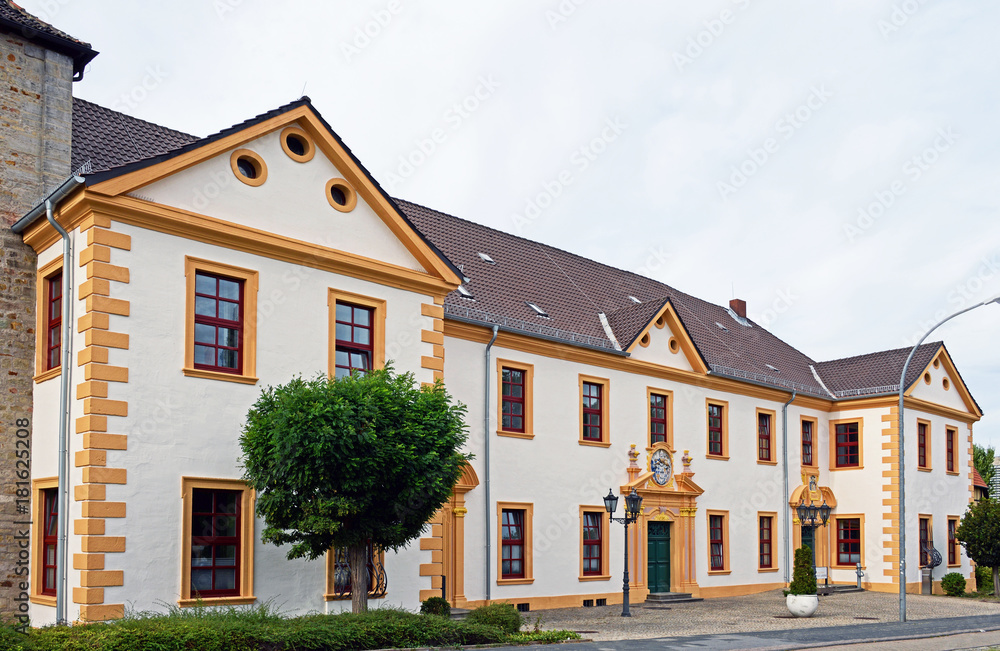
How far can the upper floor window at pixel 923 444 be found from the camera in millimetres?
36050

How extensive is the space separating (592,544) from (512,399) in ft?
14.8

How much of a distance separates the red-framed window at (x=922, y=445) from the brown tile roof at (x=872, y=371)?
2.00 meters

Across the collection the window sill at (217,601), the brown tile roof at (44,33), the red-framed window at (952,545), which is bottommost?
the red-framed window at (952,545)

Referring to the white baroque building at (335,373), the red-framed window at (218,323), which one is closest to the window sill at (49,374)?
the white baroque building at (335,373)

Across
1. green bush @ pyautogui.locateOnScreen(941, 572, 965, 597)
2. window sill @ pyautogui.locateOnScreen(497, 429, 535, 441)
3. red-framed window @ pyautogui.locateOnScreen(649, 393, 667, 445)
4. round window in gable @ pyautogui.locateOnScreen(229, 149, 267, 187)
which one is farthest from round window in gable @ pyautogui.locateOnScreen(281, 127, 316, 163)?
green bush @ pyautogui.locateOnScreen(941, 572, 965, 597)

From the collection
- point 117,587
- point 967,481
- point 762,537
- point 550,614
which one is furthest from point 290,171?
point 967,481

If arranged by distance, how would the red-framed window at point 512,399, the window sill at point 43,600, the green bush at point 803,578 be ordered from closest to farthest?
the window sill at point 43,600 → the red-framed window at point 512,399 → the green bush at point 803,578

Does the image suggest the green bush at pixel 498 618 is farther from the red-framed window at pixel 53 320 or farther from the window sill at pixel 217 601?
the red-framed window at pixel 53 320

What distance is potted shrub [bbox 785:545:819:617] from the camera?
23.6m

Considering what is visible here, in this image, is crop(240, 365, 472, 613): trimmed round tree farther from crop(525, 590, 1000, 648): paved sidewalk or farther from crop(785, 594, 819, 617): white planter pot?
crop(785, 594, 819, 617): white planter pot

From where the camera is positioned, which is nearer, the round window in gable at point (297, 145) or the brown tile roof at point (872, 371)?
the round window in gable at point (297, 145)

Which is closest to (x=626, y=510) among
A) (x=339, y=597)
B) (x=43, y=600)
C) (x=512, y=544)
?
(x=512, y=544)

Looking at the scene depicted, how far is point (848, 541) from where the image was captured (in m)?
34.7

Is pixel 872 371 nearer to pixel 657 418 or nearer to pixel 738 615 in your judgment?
pixel 657 418
